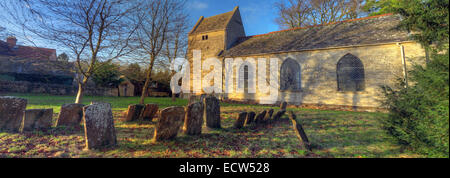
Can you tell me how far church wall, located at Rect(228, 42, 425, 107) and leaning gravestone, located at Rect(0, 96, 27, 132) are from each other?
1317 cm

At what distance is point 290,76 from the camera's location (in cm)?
1291

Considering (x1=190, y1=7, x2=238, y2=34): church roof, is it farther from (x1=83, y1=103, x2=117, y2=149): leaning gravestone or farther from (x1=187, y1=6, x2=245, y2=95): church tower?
(x1=83, y1=103, x2=117, y2=149): leaning gravestone

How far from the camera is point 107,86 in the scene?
20562mm

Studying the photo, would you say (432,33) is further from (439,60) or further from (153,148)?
(153,148)

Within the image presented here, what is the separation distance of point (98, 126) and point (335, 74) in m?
12.8

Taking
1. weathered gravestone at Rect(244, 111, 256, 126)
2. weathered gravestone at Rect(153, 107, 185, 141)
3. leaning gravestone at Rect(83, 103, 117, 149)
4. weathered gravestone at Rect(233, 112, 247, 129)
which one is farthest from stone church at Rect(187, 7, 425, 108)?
leaning gravestone at Rect(83, 103, 117, 149)

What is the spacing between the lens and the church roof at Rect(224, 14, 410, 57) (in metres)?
10.3

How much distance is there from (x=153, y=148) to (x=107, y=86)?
71.4 ft

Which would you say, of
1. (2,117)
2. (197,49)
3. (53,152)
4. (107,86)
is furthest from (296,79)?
(107,86)

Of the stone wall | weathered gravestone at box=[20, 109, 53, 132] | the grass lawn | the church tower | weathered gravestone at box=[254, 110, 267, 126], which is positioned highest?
the church tower

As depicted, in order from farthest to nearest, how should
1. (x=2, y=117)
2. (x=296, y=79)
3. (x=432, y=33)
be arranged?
(x=296, y=79)
(x=2, y=117)
(x=432, y=33)

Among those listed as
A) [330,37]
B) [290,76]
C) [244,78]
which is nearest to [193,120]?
Answer: [290,76]

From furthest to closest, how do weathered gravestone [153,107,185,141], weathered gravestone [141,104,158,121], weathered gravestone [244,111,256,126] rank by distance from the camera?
weathered gravestone [141,104,158,121]
weathered gravestone [244,111,256,126]
weathered gravestone [153,107,185,141]

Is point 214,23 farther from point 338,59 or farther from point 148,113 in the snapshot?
point 148,113
